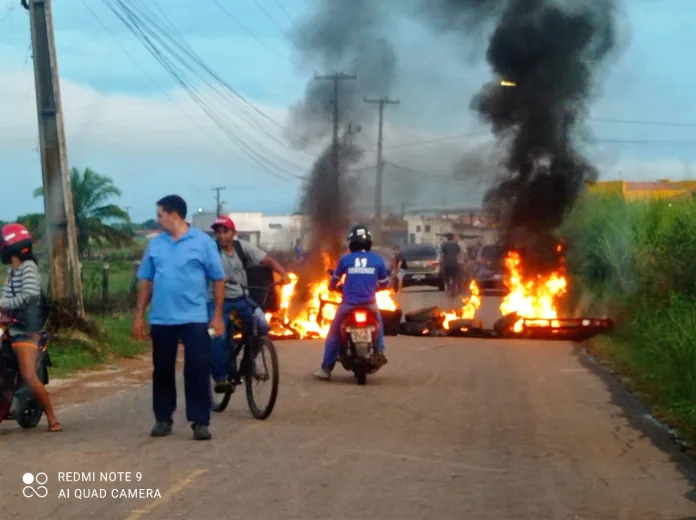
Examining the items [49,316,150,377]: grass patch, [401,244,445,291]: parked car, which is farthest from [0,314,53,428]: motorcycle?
[401,244,445,291]: parked car

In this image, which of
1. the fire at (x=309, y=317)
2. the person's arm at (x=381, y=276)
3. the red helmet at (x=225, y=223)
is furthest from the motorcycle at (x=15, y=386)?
the fire at (x=309, y=317)

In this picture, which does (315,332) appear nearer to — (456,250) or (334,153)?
(334,153)

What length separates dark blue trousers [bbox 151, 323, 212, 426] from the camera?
972cm

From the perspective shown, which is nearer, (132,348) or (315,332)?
(132,348)

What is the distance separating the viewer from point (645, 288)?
18781mm

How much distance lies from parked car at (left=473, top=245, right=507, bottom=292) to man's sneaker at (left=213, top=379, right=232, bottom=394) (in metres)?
23.4

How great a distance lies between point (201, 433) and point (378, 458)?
4.83 feet

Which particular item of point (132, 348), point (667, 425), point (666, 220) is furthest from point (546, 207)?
point (667, 425)

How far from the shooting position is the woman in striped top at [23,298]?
9.84 metres

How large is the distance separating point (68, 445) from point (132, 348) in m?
9.23

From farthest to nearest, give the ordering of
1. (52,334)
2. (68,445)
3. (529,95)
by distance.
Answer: (529,95), (52,334), (68,445)

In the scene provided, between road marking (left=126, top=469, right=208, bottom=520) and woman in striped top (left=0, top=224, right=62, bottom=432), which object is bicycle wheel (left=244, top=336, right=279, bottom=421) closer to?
woman in striped top (left=0, top=224, right=62, bottom=432)

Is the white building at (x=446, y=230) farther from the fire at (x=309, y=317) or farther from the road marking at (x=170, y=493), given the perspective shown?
the road marking at (x=170, y=493)

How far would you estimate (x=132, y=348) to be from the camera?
18.6 meters
